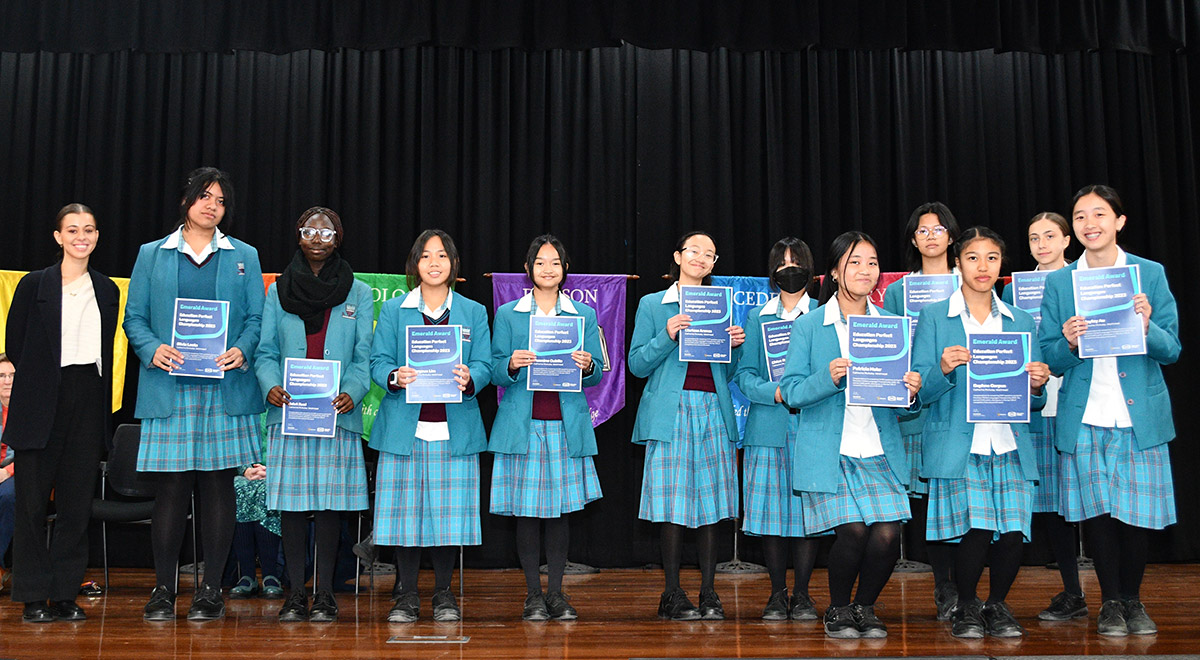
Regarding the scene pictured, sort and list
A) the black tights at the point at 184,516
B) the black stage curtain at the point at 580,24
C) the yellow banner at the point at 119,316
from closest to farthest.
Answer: the black tights at the point at 184,516, the yellow banner at the point at 119,316, the black stage curtain at the point at 580,24

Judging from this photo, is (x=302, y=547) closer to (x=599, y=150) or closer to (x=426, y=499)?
(x=426, y=499)

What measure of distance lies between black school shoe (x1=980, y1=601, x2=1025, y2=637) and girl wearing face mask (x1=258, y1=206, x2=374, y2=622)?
242 centimetres

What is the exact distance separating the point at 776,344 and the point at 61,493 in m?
2.93

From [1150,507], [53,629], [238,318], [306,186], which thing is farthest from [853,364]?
[306,186]

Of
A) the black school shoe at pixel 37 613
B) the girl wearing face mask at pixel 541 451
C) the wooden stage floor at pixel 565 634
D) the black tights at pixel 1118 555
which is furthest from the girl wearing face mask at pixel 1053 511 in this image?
the black school shoe at pixel 37 613

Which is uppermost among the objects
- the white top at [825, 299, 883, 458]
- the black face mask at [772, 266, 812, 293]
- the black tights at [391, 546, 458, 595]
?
the black face mask at [772, 266, 812, 293]

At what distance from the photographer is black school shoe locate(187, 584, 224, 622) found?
149 inches

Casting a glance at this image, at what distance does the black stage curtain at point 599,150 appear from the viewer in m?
6.38

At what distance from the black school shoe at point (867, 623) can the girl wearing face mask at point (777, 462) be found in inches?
13.3

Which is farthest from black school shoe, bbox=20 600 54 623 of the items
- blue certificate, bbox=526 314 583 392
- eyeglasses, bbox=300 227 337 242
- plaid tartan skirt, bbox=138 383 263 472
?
blue certificate, bbox=526 314 583 392

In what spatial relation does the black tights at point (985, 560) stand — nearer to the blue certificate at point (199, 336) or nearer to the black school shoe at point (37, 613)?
the blue certificate at point (199, 336)

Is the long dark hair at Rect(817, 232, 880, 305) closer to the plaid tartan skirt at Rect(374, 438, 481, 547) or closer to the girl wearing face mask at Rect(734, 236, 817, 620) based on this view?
the girl wearing face mask at Rect(734, 236, 817, 620)

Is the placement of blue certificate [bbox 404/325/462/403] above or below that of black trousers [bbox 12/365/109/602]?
above

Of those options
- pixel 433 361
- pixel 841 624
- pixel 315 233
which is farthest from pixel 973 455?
pixel 315 233
